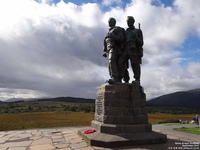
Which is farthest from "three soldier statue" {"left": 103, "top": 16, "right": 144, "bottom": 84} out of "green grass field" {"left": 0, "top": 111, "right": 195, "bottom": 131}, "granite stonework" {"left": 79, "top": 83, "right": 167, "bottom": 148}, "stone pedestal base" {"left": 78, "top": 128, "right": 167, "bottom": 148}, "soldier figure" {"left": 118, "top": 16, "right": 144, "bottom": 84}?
"green grass field" {"left": 0, "top": 111, "right": 195, "bottom": 131}

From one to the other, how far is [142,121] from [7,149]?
4.93 m

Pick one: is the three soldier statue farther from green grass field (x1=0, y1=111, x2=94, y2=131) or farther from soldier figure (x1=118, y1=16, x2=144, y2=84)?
green grass field (x1=0, y1=111, x2=94, y2=131)

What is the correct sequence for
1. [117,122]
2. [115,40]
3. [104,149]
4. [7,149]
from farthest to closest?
[115,40] < [117,122] < [7,149] < [104,149]

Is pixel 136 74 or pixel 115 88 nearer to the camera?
pixel 115 88

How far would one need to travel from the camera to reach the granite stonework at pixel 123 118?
7488mm

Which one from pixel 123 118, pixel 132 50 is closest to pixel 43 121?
pixel 123 118

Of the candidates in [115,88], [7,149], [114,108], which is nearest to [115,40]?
[115,88]

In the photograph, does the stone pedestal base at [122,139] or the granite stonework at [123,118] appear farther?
the granite stonework at [123,118]

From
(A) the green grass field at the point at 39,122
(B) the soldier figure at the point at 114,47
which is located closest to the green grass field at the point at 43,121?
(A) the green grass field at the point at 39,122

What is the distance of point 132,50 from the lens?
8992mm

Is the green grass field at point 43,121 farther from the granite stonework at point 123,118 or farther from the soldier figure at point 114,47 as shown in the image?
the soldier figure at point 114,47

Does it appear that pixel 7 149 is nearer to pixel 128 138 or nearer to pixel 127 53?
pixel 128 138

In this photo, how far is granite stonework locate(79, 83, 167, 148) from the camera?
7.49m

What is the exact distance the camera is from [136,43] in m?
9.08
